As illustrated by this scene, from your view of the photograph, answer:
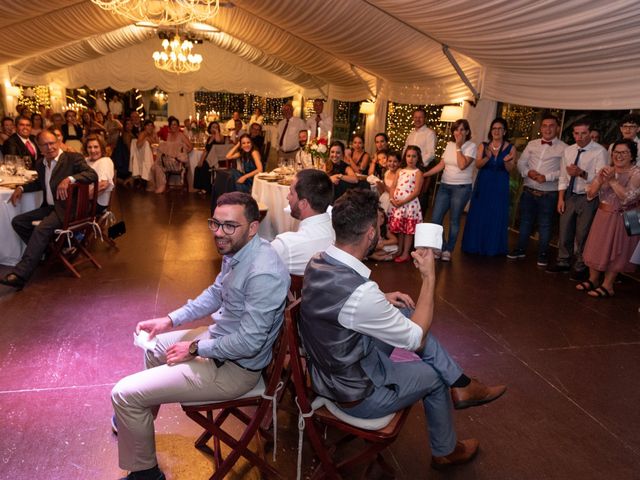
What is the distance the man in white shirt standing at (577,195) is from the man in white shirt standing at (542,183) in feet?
0.67

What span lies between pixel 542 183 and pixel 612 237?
124 cm

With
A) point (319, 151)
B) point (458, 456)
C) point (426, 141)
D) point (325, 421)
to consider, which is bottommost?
point (458, 456)

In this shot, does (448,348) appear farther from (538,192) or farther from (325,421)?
(538,192)

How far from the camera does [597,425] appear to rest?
2729 mm

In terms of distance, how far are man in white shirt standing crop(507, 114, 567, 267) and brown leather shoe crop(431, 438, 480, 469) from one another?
361cm

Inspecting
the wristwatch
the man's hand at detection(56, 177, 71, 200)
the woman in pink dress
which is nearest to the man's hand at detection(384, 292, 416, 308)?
the wristwatch

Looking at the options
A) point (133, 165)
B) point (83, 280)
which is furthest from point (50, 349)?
point (133, 165)

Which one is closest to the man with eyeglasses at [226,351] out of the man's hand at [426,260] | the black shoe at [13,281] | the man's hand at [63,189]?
the man's hand at [426,260]

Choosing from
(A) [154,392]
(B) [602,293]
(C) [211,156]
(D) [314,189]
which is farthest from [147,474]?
(C) [211,156]

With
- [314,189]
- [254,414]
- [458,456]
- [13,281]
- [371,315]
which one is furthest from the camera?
[13,281]

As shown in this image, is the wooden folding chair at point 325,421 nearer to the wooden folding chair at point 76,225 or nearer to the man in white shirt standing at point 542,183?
the wooden folding chair at point 76,225

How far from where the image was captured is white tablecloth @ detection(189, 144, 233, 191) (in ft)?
29.9

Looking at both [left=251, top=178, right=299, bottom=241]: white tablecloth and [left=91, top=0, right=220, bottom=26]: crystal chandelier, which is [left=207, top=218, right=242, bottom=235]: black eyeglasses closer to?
[left=251, top=178, right=299, bottom=241]: white tablecloth

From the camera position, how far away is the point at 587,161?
4.98m
